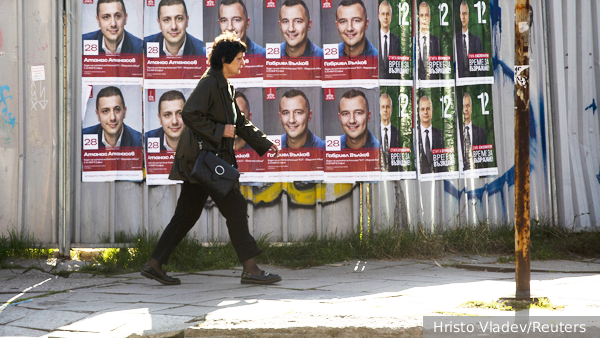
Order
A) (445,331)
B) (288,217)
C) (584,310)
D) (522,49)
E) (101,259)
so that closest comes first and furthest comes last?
(445,331) → (584,310) → (522,49) → (101,259) → (288,217)

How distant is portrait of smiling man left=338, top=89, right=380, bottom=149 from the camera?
6250mm

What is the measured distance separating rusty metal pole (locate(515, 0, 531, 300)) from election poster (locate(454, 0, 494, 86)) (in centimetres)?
275

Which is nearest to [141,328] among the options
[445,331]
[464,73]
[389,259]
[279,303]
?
[279,303]

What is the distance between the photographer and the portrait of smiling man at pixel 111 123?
19.9 ft

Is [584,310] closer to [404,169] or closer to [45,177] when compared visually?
[404,169]

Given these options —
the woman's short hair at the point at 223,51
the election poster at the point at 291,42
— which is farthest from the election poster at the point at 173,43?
the woman's short hair at the point at 223,51

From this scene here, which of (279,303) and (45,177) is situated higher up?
(45,177)

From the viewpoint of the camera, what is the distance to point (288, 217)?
6.21 metres

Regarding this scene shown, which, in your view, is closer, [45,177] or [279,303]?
[279,303]

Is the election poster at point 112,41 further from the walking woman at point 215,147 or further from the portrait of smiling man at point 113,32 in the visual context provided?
the walking woman at point 215,147

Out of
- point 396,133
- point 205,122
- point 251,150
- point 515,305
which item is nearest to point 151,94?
point 251,150

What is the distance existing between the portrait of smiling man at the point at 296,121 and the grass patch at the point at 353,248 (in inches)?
40.1

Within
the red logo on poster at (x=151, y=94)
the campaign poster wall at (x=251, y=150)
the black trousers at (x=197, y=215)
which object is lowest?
the black trousers at (x=197, y=215)

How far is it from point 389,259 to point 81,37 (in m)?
3.98
